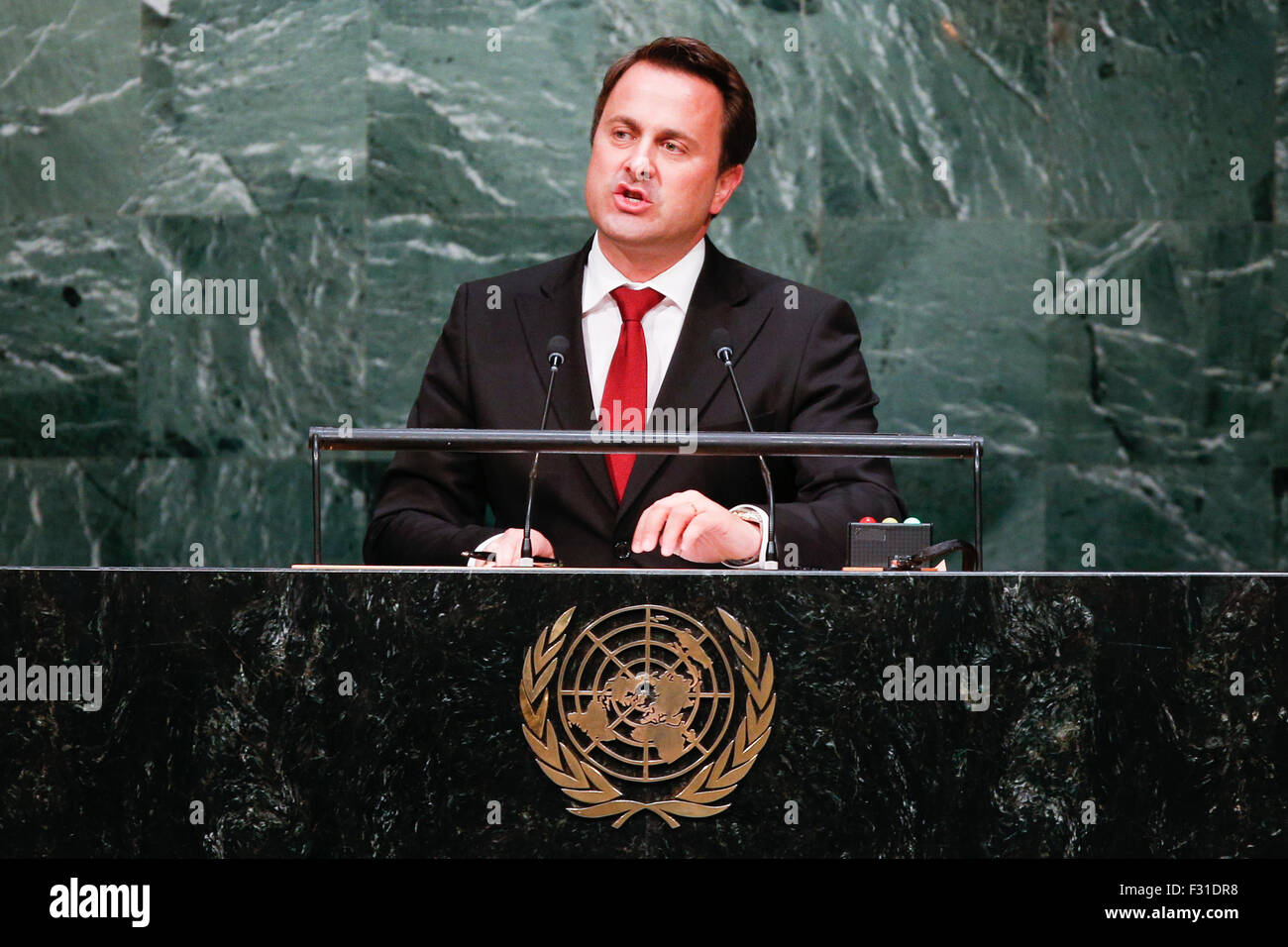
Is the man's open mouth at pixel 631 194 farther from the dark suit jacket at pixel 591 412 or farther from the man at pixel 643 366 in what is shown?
the dark suit jacket at pixel 591 412

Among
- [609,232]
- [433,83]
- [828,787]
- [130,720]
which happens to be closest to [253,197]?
[433,83]

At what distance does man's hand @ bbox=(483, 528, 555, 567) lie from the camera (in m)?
2.61

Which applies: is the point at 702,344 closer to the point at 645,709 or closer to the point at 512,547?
the point at 512,547

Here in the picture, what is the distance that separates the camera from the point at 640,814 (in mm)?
1910

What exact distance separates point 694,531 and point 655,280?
1252 mm

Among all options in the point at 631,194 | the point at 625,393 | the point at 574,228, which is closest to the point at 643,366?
the point at 625,393

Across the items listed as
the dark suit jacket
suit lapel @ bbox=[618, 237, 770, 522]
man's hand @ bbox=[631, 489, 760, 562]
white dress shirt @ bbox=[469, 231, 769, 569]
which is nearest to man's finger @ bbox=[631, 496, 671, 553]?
man's hand @ bbox=[631, 489, 760, 562]

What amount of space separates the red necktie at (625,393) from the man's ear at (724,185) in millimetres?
431

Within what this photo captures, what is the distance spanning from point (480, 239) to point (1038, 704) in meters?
3.19

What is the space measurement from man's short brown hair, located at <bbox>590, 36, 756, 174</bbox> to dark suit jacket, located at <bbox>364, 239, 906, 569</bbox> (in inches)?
11.5

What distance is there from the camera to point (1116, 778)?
6.24 ft

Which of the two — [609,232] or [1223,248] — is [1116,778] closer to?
[609,232]

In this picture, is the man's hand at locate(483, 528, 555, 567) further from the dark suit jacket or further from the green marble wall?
the green marble wall

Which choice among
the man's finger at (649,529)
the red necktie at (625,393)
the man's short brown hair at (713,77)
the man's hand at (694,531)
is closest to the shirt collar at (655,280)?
the red necktie at (625,393)
